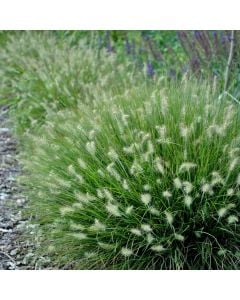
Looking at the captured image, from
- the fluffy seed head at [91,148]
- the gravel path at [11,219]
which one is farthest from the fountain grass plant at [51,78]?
the fluffy seed head at [91,148]

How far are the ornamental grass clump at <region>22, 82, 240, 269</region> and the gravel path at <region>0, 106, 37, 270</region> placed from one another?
0.54 feet

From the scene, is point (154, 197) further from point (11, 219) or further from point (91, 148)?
point (11, 219)

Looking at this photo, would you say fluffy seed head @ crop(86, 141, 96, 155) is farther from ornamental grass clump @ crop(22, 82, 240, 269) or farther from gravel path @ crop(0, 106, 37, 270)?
gravel path @ crop(0, 106, 37, 270)

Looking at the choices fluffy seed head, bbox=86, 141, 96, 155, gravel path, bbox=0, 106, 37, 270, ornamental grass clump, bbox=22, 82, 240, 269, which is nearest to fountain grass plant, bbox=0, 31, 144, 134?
gravel path, bbox=0, 106, 37, 270

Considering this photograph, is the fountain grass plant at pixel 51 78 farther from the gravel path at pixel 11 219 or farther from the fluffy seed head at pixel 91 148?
the fluffy seed head at pixel 91 148

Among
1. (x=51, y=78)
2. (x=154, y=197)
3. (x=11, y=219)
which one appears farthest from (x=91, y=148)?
(x=51, y=78)

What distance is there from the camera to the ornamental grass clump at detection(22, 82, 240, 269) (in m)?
3.03

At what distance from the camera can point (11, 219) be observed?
389 centimetres

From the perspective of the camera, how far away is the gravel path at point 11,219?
3424 millimetres

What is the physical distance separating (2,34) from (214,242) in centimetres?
590

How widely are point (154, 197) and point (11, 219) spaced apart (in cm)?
135

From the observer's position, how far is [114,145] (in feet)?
11.3

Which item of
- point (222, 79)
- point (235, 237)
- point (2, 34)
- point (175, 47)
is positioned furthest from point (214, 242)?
point (2, 34)

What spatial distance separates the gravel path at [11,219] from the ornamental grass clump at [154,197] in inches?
6.5
